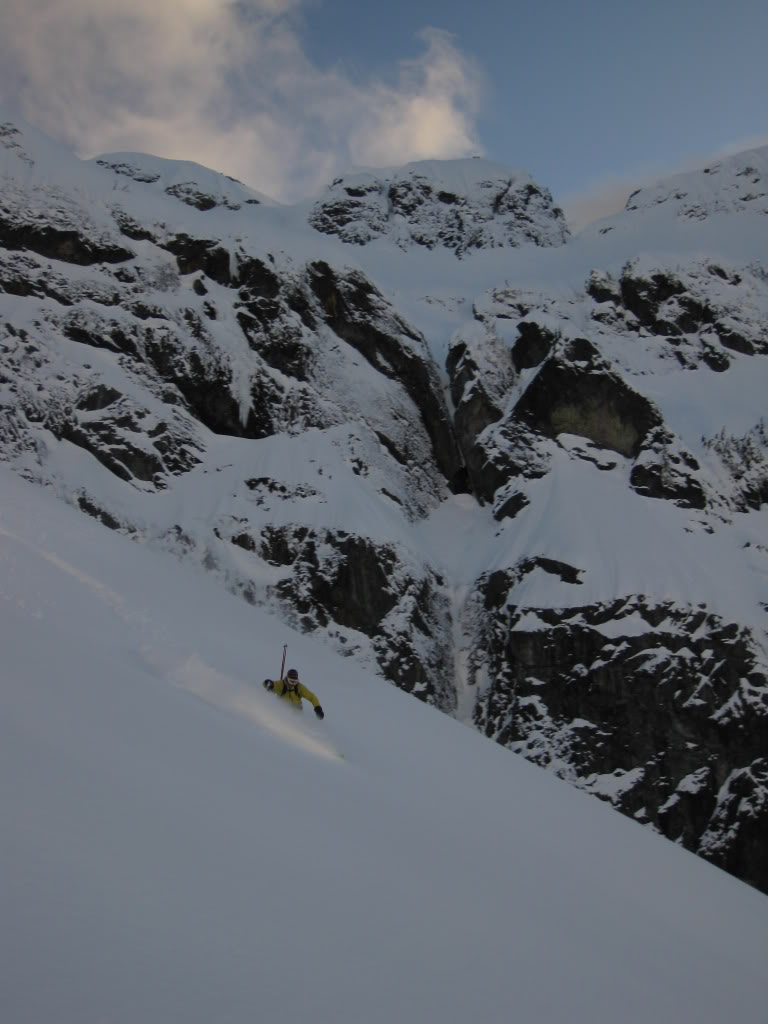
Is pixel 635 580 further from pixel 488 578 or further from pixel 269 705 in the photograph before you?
pixel 269 705

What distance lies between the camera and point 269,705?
891 cm

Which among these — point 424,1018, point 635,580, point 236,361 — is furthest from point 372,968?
point 236,361

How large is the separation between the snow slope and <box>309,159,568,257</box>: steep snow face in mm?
50007

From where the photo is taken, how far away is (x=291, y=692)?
9398mm

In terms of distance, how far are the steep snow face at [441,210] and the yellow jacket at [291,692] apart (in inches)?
1961

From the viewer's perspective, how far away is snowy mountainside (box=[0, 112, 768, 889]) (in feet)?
85.8

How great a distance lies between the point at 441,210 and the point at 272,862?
5960 centimetres

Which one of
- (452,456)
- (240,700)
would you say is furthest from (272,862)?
(452,456)

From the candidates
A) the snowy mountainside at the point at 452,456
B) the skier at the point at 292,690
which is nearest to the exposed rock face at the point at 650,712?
the snowy mountainside at the point at 452,456

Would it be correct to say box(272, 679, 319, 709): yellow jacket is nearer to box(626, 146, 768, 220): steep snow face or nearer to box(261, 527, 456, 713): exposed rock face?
box(261, 527, 456, 713): exposed rock face

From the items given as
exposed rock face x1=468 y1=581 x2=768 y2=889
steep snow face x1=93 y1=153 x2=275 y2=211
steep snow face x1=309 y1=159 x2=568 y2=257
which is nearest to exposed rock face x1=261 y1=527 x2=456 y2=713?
exposed rock face x1=468 y1=581 x2=768 y2=889

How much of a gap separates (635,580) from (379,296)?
66.2 feet

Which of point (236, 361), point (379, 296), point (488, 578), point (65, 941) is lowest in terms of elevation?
point (65, 941)

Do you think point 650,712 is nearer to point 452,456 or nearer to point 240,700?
point 452,456
